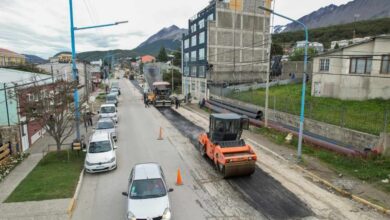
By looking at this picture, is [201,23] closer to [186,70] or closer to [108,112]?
[186,70]

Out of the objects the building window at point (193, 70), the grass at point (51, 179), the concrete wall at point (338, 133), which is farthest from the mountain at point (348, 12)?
the grass at point (51, 179)

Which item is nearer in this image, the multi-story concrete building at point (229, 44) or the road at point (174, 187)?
the road at point (174, 187)

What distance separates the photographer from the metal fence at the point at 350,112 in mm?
Answer: 16453

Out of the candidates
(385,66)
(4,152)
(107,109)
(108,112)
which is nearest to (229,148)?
(4,152)

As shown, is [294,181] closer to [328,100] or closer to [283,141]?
[283,141]

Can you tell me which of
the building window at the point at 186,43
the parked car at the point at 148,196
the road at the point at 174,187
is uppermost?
the building window at the point at 186,43

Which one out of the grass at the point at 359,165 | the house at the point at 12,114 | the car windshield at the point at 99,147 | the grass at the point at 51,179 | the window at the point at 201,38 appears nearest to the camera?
the grass at the point at 51,179

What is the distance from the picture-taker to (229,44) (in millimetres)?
48375

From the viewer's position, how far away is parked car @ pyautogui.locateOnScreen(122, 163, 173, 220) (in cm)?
905

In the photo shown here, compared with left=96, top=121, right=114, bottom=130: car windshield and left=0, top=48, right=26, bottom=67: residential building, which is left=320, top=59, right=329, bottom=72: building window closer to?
left=96, top=121, right=114, bottom=130: car windshield

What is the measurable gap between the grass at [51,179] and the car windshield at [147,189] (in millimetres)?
3290

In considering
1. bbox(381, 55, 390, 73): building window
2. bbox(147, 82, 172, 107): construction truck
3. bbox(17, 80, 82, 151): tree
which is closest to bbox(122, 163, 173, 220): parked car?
bbox(17, 80, 82, 151): tree

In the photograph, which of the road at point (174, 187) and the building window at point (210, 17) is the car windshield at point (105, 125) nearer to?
the road at point (174, 187)

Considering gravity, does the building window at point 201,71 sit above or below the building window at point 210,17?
below
